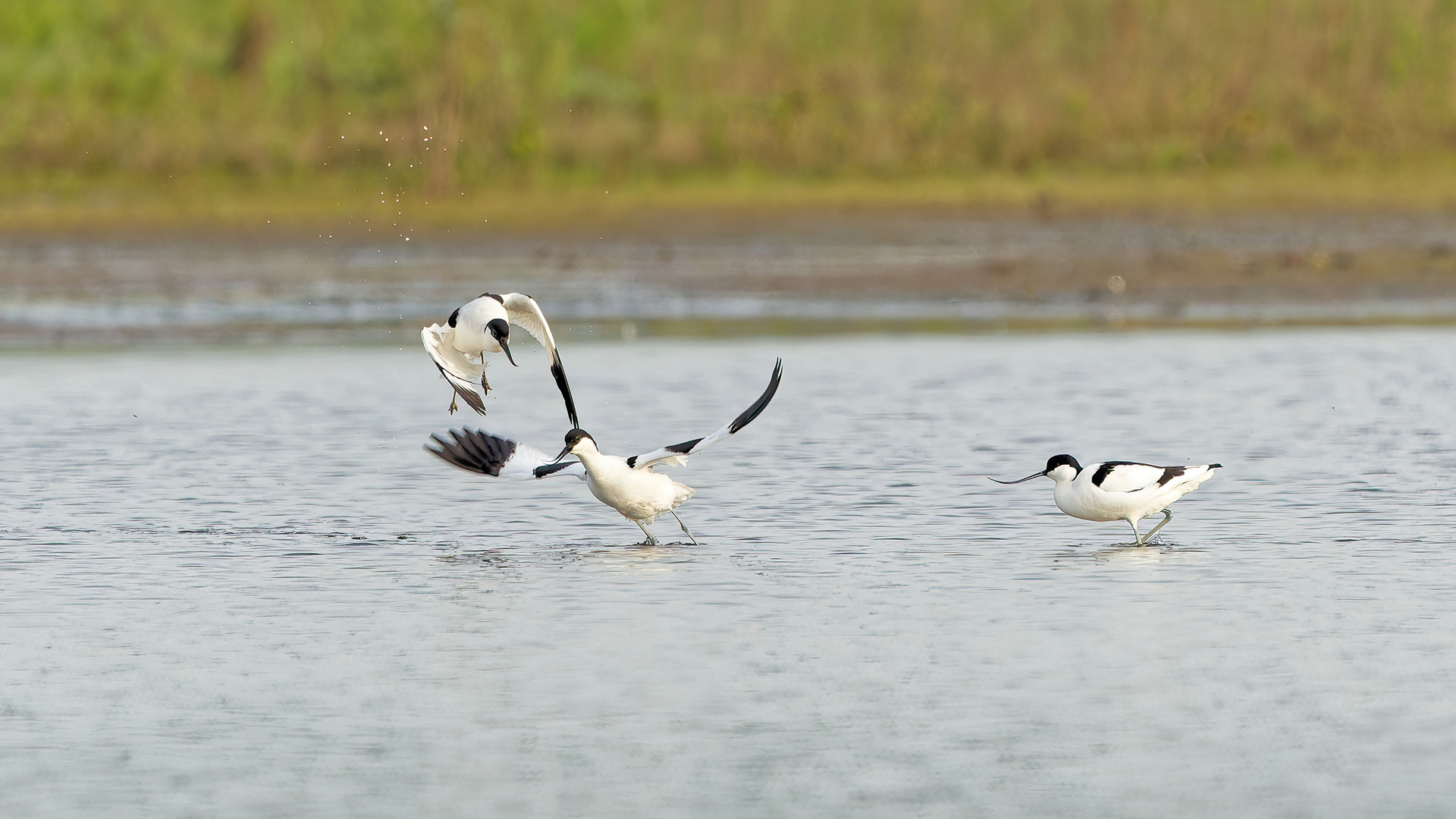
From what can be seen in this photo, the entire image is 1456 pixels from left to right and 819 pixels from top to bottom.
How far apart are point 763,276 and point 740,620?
1653 centimetres

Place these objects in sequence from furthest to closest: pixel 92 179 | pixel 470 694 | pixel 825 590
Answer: pixel 92 179 < pixel 825 590 < pixel 470 694

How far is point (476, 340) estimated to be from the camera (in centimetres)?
1087

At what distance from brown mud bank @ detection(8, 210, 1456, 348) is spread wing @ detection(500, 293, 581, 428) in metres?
9.24

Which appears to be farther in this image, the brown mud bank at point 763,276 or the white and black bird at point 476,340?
the brown mud bank at point 763,276

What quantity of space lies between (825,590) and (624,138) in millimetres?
25317

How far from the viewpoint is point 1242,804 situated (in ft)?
20.1

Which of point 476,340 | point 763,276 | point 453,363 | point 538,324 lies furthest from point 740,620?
point 763,276

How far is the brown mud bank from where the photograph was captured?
2184cm

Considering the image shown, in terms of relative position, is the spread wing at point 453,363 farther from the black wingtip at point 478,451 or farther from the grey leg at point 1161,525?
the grey leg at point 1161,525

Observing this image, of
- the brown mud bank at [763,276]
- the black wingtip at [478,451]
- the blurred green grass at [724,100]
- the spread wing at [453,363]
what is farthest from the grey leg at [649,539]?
the blurred green grass at [724,100]

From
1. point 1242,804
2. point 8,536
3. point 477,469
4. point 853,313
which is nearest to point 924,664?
point 1242,804

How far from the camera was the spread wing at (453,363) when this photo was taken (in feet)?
35.5

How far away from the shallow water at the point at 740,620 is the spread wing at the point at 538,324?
629 millimetres

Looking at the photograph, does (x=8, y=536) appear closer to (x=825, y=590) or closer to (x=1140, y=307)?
(x=825, y=590)
